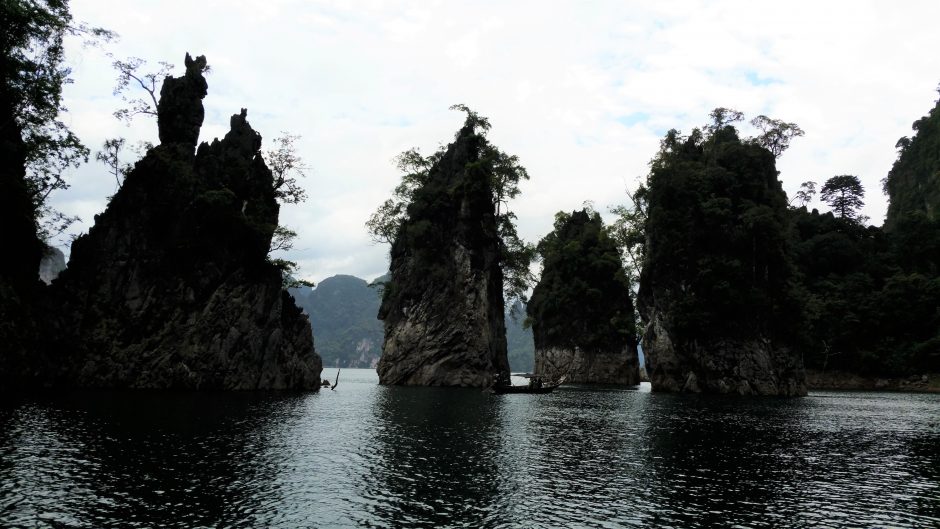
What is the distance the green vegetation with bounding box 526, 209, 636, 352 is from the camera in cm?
10219

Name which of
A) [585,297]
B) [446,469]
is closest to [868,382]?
[585,297]

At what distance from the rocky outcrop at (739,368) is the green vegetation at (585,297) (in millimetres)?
24946

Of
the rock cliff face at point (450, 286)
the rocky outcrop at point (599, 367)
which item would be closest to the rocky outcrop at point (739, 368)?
the rock cliff face at point (450, 286)

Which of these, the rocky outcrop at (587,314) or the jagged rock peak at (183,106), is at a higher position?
the jagged rock peak at (183,106)

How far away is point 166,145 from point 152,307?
1685 cm

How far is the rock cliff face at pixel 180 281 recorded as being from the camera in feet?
180

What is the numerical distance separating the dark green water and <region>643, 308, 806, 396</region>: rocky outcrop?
91.3 ft

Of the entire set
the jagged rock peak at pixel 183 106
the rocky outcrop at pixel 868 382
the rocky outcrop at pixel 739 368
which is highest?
the jagged rock peak at pixel 183 106

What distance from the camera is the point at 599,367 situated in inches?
4045

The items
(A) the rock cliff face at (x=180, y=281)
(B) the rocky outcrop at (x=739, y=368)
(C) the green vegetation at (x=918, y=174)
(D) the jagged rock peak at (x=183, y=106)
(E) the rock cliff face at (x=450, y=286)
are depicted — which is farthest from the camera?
(C) the green vegetation at (x=918, y=174)

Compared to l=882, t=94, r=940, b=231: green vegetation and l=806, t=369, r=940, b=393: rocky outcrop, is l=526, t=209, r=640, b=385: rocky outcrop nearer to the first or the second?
l=806, t=369, r=940, b=393: rocky outcrop

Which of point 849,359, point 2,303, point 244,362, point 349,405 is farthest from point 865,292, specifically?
point 2,303

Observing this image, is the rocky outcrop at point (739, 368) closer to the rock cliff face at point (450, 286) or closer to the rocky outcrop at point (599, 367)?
the rock cliff face at point (450, 286)

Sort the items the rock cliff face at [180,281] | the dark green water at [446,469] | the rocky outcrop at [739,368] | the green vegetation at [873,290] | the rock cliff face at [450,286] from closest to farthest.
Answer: the dark green water at [446,469] → the rock cliff face at [180,281] → the rocky outcrop at [739,368] → the rock cliff face at [450,286] → the green vegetation at [873,290]
